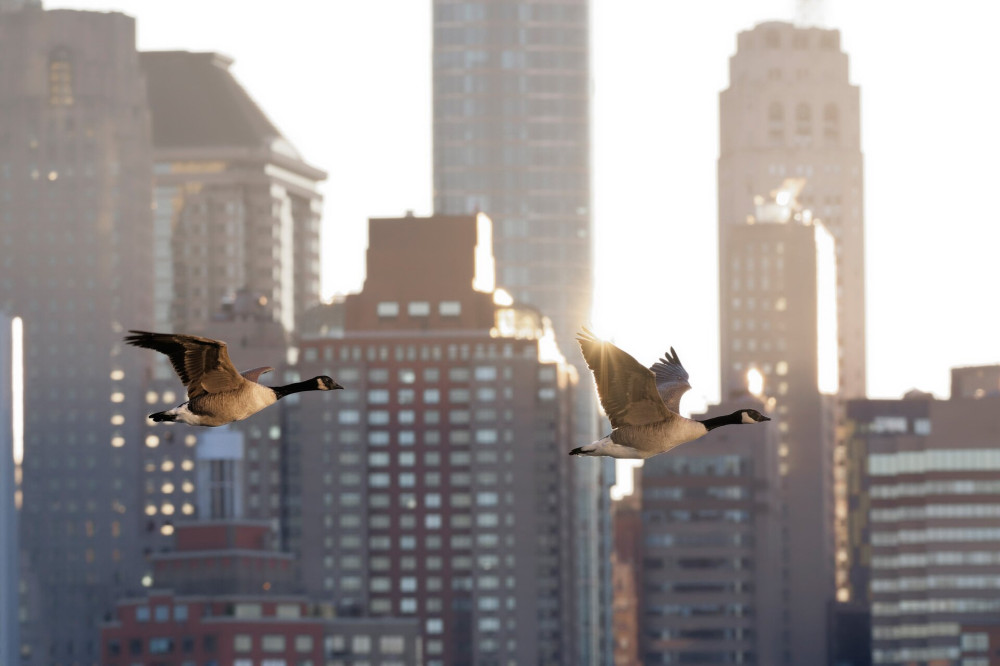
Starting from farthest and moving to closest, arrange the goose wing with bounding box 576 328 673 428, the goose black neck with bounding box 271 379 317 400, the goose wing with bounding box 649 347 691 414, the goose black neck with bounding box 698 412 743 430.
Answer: the goose wing with bounding box 649 347 691 414, the goose black neck with bounding box 698 412 743 430, the goose black neck with bounding box 271 379 317 400, the goose wing with bounding box 576 328 673 428

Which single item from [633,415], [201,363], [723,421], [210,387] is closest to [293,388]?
[210,387]

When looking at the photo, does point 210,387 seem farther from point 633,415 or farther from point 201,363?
point 633,415

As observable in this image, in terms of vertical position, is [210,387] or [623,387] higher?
[210,387]

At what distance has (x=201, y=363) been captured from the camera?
157ft

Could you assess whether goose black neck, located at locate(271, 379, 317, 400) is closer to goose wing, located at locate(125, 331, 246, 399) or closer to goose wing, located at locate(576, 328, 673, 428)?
goose wing, located at locate(125, 331, 246, 399)

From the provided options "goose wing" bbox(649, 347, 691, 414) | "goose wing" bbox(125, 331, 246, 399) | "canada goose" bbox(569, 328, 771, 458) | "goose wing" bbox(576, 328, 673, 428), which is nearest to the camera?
"goose wing" bbox(576, 328, 673, 428)

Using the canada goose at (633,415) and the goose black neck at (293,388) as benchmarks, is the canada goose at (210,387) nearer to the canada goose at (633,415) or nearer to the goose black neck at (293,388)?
the goose black neck at (293,388)

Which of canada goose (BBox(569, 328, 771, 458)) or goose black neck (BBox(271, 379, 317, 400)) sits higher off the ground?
goose black neck (BBox(271, 379, 317, 400))

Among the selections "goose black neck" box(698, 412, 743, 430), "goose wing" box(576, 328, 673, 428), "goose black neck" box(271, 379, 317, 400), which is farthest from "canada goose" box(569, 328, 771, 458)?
"goose black neck" box(271, 379, 317, 400)

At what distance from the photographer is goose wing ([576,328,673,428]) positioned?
44938mm

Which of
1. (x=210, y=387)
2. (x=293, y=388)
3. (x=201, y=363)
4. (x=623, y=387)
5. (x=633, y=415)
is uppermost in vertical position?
(x=201, y=363)

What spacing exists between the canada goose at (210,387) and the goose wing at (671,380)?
26.9 feet

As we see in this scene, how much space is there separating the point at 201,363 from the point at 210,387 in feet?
2.25

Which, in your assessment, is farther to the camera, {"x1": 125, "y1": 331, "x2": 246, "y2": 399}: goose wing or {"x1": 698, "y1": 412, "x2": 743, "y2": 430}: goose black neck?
{"x1": 698, "y1": 412, "x2": 743, "y2": 430}: goose black neck
